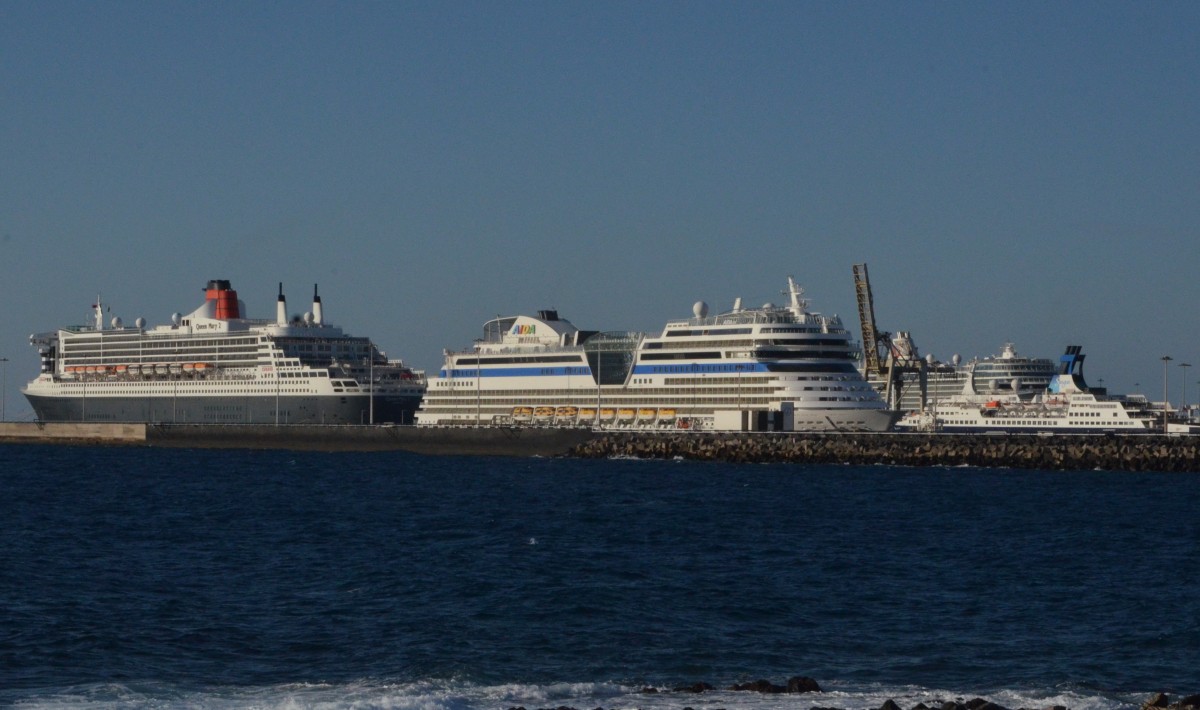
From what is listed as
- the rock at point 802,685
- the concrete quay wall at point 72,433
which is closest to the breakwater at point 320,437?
the concrete quay wall at point 72,433

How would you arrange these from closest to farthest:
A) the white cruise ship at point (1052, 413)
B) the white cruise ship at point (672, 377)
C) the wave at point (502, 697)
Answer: the wave at point (502, 697)
the white cruise ship at point (672, 377)
the white cruise ship at point (1052, 413)

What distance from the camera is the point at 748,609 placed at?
106ft

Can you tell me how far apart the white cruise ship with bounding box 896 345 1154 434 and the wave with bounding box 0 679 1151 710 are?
79920 mm

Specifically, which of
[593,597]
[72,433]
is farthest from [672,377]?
[593,597]

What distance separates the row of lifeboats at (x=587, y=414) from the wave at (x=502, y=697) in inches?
2779

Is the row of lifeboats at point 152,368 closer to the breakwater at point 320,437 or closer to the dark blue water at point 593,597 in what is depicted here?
the breakwater at point 320,437

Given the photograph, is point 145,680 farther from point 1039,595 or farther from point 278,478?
point 278,478

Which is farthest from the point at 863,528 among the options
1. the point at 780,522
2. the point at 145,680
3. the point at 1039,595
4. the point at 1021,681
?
the point at 145,680

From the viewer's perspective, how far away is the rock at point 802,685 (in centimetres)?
2431

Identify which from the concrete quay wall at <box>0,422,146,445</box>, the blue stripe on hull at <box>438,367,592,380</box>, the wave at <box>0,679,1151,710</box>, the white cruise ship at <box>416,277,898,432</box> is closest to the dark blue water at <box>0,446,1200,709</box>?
the wave at <box>0,679,1151,710</box>

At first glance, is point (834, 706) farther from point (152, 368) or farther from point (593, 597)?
point (152, 368)

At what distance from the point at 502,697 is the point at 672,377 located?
72.0 metres

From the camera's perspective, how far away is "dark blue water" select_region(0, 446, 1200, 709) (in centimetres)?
2558

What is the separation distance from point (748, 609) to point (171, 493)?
3778 centimetres
